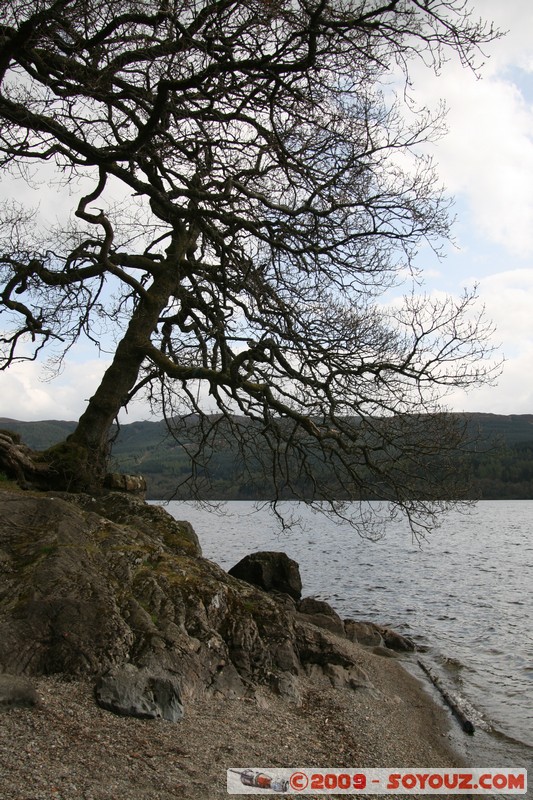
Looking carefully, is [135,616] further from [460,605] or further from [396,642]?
[460,605]

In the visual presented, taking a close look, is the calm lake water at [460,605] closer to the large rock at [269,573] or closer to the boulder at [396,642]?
the boulder at [396,642]

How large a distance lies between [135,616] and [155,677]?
995 mm

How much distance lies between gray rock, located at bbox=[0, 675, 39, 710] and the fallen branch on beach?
267 inches

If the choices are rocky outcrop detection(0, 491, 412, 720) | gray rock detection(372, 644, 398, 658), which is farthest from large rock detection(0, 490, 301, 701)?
gray rock detection(372, 644, 398, 658)

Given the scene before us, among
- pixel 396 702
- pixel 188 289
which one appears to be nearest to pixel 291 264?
pixel 188 289

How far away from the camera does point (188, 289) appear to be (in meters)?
13.5

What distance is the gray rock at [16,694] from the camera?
19.0 feet

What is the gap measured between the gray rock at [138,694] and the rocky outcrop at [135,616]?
12 millimetres

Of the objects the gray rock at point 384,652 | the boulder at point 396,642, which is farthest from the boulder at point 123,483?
the boulder at point 396,642

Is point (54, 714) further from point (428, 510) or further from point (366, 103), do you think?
point (366, 103)

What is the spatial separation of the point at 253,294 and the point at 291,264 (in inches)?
62.6

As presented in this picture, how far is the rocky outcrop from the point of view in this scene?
22.1 ft

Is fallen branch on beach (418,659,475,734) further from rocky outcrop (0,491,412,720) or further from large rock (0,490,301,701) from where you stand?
large rock (0,490,301,701)

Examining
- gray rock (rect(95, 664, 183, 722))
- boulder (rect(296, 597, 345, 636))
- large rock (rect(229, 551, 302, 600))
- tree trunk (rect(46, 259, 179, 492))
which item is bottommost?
boulder (rect(296, 597, 345, 636))
